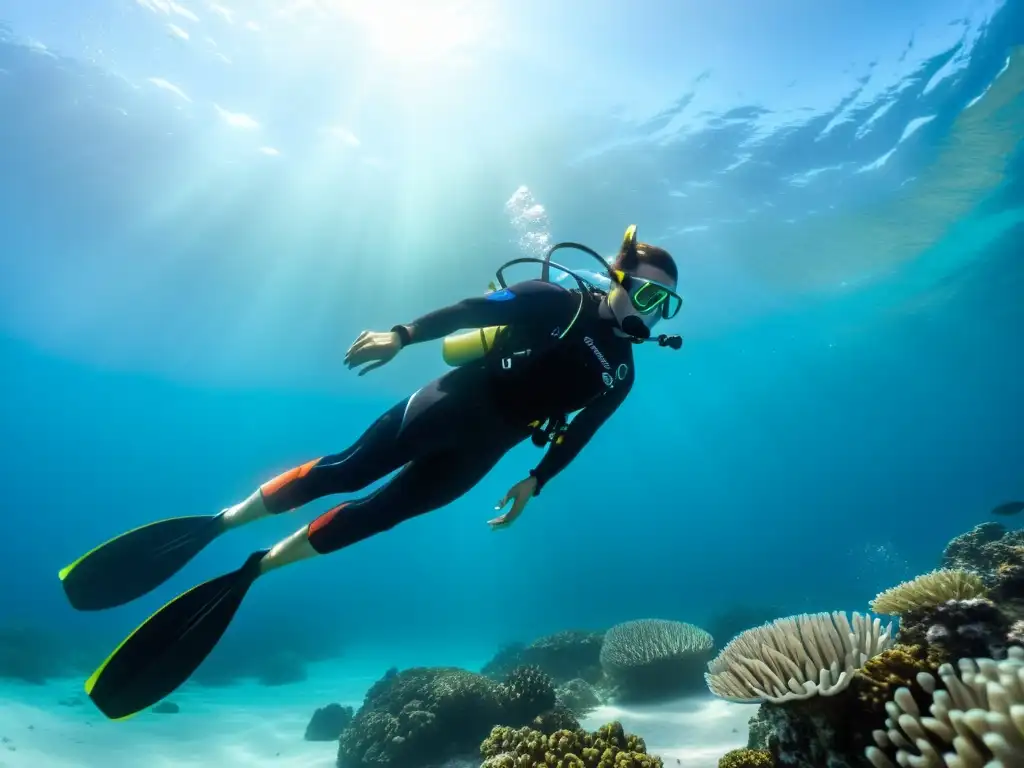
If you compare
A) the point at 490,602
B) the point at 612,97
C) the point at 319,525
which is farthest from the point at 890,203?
the point at 490,602

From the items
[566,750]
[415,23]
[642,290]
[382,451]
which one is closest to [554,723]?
[566,750]

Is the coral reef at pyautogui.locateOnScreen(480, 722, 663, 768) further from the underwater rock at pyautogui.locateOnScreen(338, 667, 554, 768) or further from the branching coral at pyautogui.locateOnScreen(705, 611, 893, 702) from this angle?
the underwater rock at pyautogui.locateOnScreen(338, 667, 554, 768)

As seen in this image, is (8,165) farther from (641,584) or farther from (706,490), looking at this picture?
(706,490)

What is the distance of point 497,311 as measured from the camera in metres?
4.06

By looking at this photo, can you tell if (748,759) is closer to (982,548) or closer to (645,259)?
(645,259)

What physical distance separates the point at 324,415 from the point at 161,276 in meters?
20.4

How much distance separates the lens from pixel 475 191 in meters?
22.2

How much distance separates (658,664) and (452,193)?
1981 cm

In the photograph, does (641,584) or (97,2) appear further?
(641,584)

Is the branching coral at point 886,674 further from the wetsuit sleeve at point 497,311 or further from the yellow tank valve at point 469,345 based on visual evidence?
the yellow tank valve at point 469,345

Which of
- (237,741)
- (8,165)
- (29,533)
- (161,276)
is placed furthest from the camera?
(29,533)

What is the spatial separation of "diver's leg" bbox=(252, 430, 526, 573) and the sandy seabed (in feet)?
14.5

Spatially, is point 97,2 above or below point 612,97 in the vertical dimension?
above

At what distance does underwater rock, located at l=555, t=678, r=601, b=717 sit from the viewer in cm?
905
